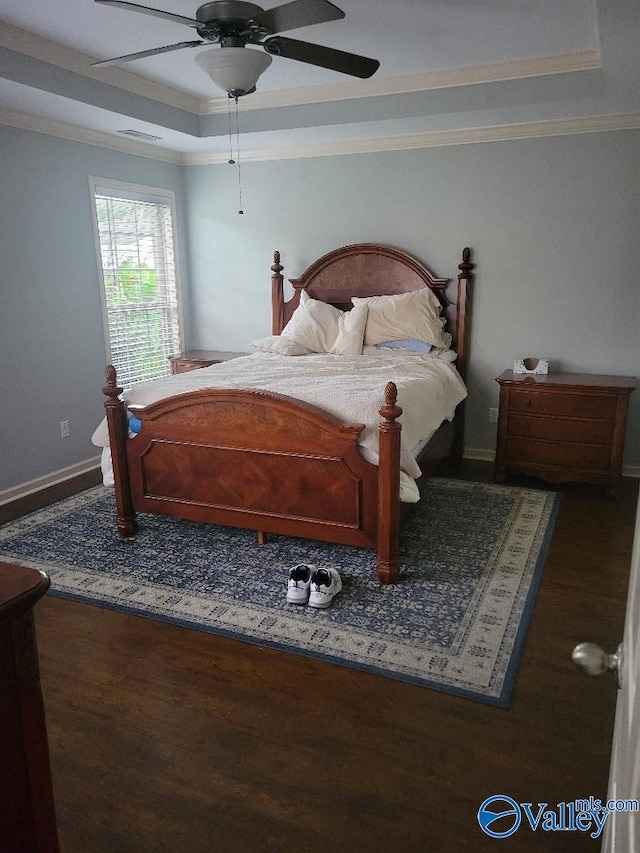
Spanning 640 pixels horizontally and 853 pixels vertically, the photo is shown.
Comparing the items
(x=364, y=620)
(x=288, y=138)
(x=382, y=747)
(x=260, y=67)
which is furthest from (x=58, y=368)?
(x=382, y=747)

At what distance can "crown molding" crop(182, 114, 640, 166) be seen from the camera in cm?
400

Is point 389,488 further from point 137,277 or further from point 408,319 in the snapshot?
point 137,277

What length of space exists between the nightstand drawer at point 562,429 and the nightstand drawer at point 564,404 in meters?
0.04

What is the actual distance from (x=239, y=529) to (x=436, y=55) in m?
2.81

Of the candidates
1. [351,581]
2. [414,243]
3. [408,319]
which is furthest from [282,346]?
[351,581]

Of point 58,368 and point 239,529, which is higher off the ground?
point 58,368

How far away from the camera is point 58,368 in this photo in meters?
4.31

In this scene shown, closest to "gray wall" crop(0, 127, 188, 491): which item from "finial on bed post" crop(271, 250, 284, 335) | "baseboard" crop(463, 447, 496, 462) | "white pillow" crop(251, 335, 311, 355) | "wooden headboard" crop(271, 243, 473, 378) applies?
"white pillow" crop(251, 335, 311, 355)

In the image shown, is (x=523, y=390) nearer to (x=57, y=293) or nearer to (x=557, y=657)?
(x=557, y=657)

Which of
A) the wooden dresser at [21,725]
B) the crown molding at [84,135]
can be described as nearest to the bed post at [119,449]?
the crown molding at [84,135]

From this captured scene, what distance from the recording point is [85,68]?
349cm

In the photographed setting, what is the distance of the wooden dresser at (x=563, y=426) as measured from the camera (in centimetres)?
388

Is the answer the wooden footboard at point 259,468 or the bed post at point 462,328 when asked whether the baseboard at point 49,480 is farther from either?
the bed post at point 462,328

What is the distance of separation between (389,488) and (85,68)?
2883mm
